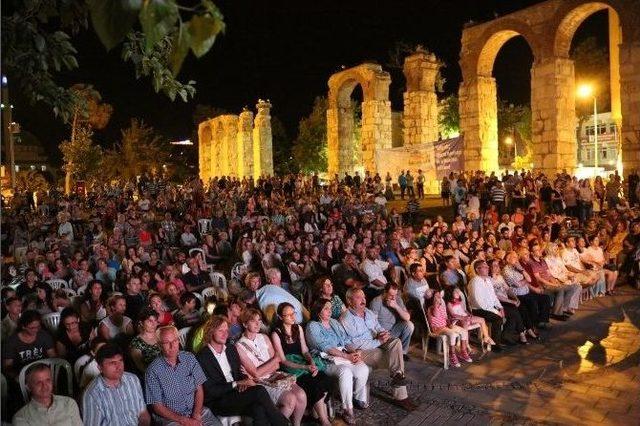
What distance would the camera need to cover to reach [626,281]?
10977 mm

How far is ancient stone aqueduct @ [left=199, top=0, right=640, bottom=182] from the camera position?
15.9 m

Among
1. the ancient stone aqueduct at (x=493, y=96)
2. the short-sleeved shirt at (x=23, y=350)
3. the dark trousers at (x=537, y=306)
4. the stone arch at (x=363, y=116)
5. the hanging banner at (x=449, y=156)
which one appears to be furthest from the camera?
the stone arch at (x=363, y=116)

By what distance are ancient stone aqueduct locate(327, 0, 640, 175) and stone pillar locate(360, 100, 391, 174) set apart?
4cm

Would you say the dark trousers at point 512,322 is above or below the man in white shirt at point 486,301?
below

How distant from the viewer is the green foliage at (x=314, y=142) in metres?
44.7

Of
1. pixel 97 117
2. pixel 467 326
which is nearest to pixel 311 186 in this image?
pixel 467 326

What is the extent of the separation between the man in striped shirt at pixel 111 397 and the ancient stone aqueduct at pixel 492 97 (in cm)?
1558

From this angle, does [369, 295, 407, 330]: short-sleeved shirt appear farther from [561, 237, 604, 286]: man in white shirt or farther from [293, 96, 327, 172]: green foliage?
[293, 96, 327, 172]: green foliage

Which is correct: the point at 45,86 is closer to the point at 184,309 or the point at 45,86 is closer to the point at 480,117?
the point at 184,309

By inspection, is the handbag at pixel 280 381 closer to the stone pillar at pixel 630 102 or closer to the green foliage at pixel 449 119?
the stone pillar at pixel 630 102

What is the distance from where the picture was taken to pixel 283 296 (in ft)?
24.1

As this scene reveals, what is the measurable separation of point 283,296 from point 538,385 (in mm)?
3207

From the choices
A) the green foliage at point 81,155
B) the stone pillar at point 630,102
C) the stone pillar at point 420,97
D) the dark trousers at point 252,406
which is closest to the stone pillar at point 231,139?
the green foliage at point 81,155

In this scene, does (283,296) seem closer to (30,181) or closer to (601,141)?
(30,181)
